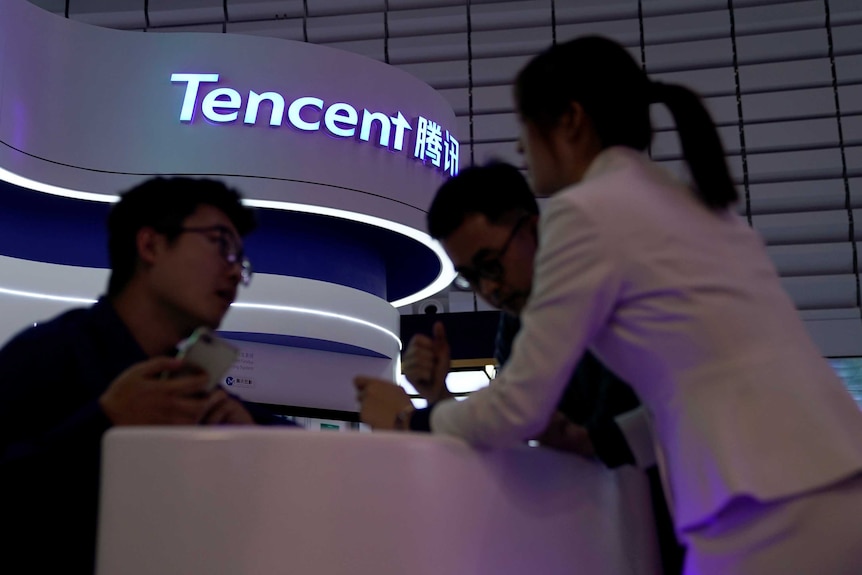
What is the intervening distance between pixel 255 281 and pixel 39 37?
5.58 feet

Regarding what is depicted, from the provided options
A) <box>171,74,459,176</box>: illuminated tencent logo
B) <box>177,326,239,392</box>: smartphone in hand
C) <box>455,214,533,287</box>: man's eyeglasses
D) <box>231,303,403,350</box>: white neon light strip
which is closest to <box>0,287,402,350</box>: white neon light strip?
<box>231,303,403,350</box>: white neon light strip

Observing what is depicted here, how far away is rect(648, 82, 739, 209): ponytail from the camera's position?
1.08 metres

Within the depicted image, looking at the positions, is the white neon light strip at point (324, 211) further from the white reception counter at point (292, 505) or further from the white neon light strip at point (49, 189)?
the white reception counter at point (292, 505)

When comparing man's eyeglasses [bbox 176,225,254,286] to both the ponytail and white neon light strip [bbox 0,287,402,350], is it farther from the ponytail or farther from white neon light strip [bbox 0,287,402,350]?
white neon light strip [bbox 0,287,402,350]

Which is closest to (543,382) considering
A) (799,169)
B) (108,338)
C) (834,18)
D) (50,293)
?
(108,338)

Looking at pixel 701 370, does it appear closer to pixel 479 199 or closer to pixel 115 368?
pixel 479 199

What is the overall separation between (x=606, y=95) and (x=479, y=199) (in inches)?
15.1

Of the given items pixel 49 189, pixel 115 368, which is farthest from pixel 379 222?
pixel 115 368

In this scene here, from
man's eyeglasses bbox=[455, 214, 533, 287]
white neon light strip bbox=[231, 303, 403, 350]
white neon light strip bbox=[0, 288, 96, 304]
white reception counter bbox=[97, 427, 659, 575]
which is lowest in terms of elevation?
white reception counter bbox=[97, 427, 659, 575]

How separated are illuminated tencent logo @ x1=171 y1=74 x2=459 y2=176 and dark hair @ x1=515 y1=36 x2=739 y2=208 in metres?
3.87

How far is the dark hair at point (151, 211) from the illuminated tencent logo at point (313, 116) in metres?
3.29

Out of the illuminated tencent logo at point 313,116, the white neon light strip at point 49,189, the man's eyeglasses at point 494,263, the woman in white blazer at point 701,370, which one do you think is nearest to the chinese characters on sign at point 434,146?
the illuminated tencent logo at point 313,116

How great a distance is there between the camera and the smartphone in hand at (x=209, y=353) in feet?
3.47

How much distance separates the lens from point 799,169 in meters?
7.91
